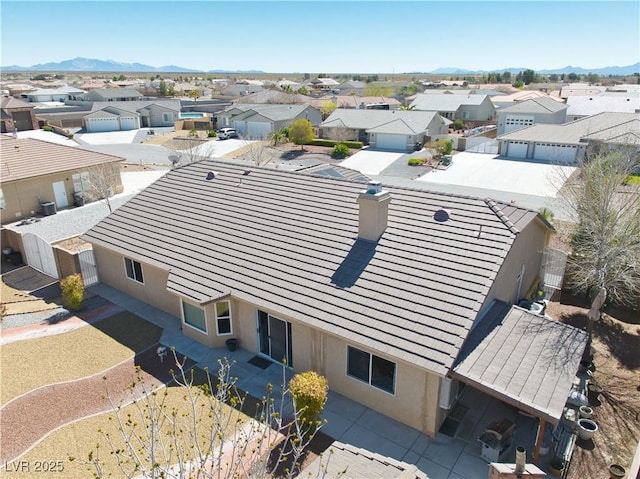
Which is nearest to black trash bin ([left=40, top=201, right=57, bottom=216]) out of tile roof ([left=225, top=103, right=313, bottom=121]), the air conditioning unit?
the air conditioning unit

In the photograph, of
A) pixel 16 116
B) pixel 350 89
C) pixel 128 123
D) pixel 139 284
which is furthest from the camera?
pixel 350 89

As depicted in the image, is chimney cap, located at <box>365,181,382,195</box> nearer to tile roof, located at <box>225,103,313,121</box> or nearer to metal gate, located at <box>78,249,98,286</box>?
metal gate, located at <box>78,249,98,286</box>

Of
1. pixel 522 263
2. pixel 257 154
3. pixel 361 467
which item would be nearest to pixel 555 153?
pixel 257 154

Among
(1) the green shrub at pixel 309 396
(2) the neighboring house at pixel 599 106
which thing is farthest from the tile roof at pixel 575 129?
(1) the green shrub at pixel 309 396

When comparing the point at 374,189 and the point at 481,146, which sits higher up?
the point at 374,189

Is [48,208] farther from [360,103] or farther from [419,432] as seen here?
[360,103]

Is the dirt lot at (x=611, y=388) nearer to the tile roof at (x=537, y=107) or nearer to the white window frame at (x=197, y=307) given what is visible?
the white window frame at (x=197, y=307)

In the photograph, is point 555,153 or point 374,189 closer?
point 374,189
